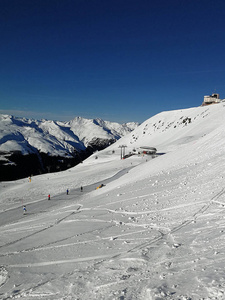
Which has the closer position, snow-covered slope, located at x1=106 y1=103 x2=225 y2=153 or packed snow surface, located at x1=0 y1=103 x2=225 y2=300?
packed snow surface, located at x1=0 y1=103 x2=225 y2=300

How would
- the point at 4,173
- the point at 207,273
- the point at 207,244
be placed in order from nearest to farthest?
the point at 207,273 → the point at 207,244 → the point at 4,173

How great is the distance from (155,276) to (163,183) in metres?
16.1

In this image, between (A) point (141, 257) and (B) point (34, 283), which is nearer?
(B) point (34, 283)

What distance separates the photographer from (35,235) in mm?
14445

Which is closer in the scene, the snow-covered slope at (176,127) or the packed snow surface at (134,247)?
the packed snow surface at (134,247)

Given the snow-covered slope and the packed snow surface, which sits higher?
the snow-covered slope

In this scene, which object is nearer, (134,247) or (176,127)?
(134,247)

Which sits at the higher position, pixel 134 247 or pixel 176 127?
pixel 176 127

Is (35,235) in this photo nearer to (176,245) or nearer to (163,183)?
(176,245)

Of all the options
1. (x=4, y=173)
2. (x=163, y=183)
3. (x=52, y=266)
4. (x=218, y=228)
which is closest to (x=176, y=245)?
(x=218, y=228)

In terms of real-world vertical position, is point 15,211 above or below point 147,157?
below

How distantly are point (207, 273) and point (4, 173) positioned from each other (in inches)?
7535

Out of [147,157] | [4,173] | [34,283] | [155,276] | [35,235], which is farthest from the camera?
[4,173]

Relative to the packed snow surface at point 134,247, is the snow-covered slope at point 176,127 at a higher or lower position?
higher
